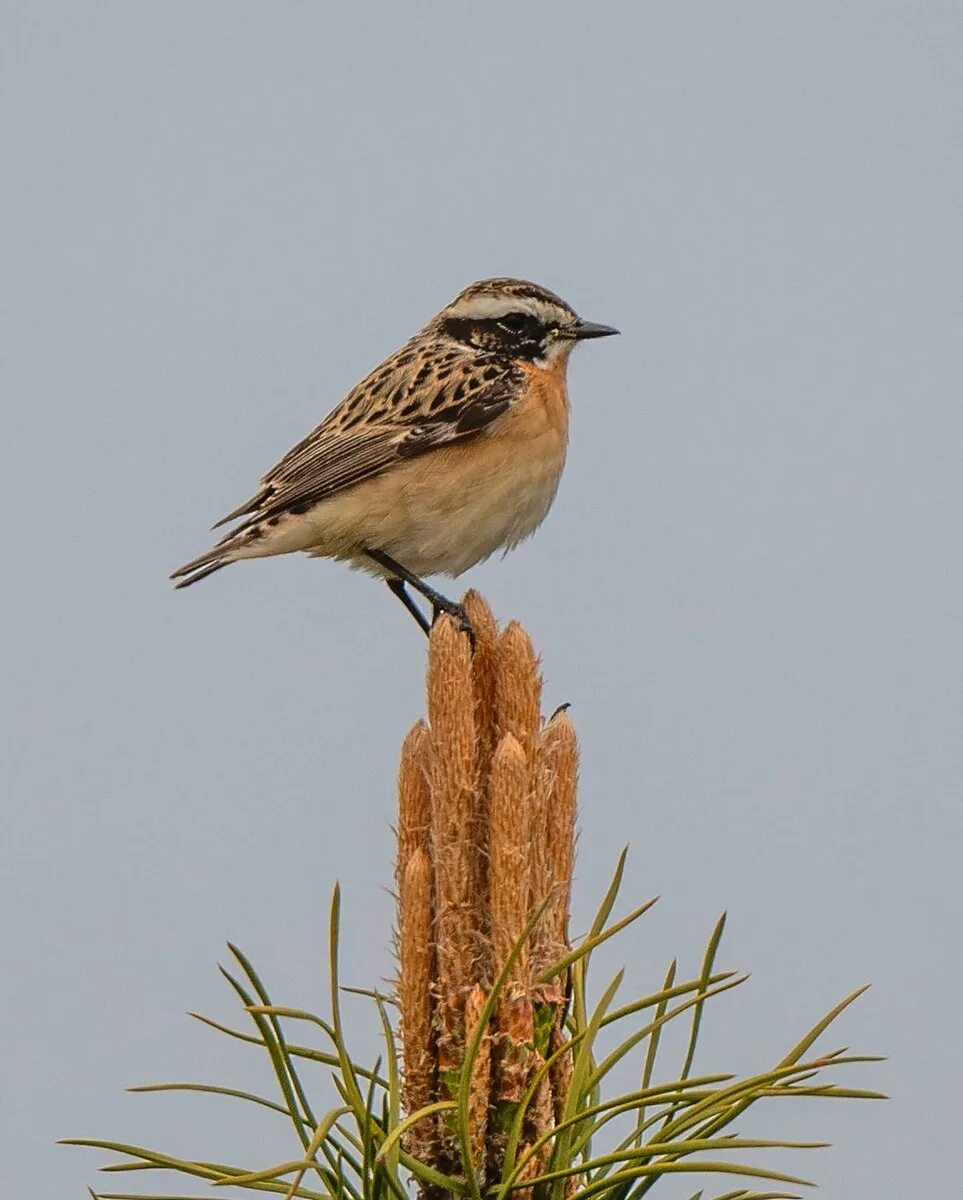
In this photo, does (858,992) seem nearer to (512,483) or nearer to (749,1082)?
(749,1082)

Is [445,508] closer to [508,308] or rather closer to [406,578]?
[406,578]

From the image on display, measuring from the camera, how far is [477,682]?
12.2 feet

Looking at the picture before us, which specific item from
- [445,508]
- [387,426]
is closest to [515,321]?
[387,426]

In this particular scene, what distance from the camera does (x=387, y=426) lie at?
8500 millimetres

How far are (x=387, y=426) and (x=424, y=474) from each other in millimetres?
422

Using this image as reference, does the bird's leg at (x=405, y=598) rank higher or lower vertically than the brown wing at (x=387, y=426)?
lower

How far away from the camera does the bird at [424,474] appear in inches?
320

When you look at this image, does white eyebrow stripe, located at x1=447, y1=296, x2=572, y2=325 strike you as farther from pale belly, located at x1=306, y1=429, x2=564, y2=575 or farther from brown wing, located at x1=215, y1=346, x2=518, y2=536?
pale belly, located at x1=306, y1=429, x2=564, y2=575

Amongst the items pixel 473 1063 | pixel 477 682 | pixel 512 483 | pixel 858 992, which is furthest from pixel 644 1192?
pixel 512 483

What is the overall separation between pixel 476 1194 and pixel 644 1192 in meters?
0.41

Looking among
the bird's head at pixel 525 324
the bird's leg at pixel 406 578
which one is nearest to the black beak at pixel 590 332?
the bird's head at pixel 525 324

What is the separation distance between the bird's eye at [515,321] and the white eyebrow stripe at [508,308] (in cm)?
2

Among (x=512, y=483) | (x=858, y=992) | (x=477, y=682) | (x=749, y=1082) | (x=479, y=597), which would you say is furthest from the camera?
(x=512, y=483)

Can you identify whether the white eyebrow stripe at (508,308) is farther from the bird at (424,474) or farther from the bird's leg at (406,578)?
the bird's leg at (406,578)
